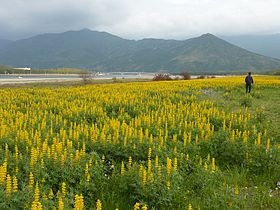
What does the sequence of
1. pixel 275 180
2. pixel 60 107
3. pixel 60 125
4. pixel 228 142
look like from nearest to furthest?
pixel 275 180 → pixel 228 142 → pixel 60 125 → pixel 60 107

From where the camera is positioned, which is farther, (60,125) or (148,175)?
(60,125)

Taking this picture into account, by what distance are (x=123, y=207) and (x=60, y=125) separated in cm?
515

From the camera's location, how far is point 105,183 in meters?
6.25

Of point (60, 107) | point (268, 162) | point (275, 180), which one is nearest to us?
point (275, 180)

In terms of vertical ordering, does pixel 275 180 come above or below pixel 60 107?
below

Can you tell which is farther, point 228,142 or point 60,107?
point 60,107

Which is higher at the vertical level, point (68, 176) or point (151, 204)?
point (68, 176)

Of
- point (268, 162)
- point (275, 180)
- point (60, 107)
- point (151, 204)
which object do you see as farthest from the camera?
point (60, 107)

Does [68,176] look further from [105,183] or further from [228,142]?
[228,142]

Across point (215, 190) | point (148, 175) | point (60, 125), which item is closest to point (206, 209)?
point (215, 190)

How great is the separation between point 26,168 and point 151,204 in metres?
2.32

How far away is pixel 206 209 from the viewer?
561 cm

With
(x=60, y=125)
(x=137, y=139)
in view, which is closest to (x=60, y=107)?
(x=60, y=125)

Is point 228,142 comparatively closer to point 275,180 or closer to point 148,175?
point 275,180
